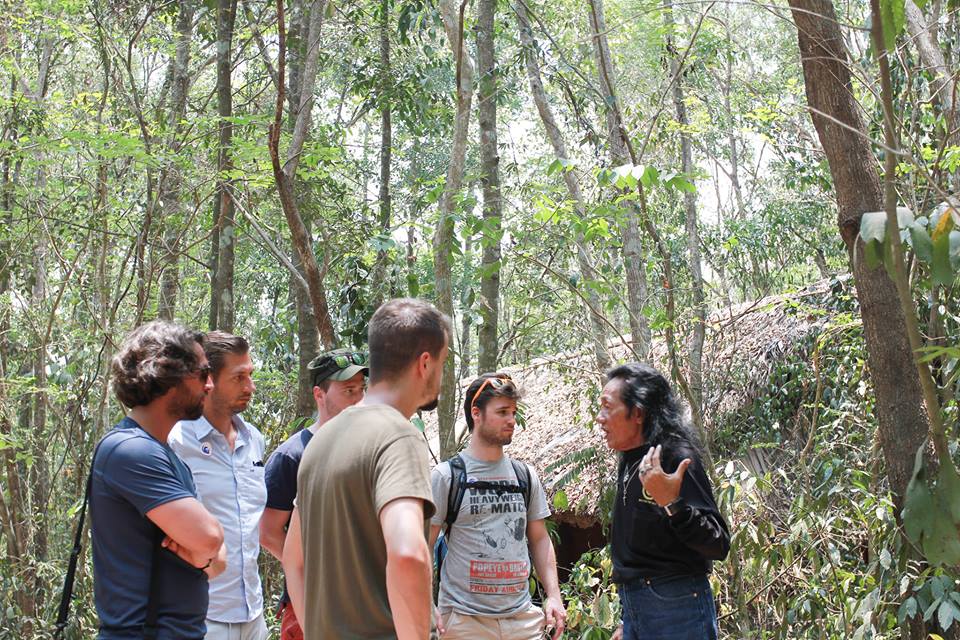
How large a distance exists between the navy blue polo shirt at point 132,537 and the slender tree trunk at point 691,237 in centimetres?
255

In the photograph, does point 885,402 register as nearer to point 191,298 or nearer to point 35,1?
point 35,1

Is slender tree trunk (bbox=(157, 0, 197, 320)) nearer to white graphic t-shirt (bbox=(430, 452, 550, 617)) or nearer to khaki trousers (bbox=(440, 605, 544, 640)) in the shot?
white graphic t-shirt (bbox=(430, 452, 550, 617))

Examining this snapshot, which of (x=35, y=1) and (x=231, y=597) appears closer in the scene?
(x=231, y=597)

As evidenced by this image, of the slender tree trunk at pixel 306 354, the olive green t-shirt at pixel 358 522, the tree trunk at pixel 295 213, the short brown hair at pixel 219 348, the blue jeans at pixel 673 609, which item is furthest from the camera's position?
the slender tree trunk at pixel 306 354

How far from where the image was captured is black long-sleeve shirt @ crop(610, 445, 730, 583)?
3.27 meters

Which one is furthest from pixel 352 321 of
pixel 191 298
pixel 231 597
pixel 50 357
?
pixel 191 298

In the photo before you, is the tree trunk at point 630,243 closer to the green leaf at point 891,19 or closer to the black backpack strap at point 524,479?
the black backpack strap at point 524,479

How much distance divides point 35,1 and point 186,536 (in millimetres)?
7234

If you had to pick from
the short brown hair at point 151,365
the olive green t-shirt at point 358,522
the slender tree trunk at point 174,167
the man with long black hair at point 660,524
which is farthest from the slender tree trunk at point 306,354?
the olive green t-shirt at point 358,522

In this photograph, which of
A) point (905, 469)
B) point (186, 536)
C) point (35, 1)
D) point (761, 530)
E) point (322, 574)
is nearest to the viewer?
point (322, 574)

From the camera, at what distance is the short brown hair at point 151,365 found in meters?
2.62

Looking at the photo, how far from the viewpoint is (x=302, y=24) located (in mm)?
7141

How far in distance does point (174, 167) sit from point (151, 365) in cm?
489

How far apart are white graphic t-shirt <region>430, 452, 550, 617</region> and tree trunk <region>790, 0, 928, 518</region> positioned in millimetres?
1548
